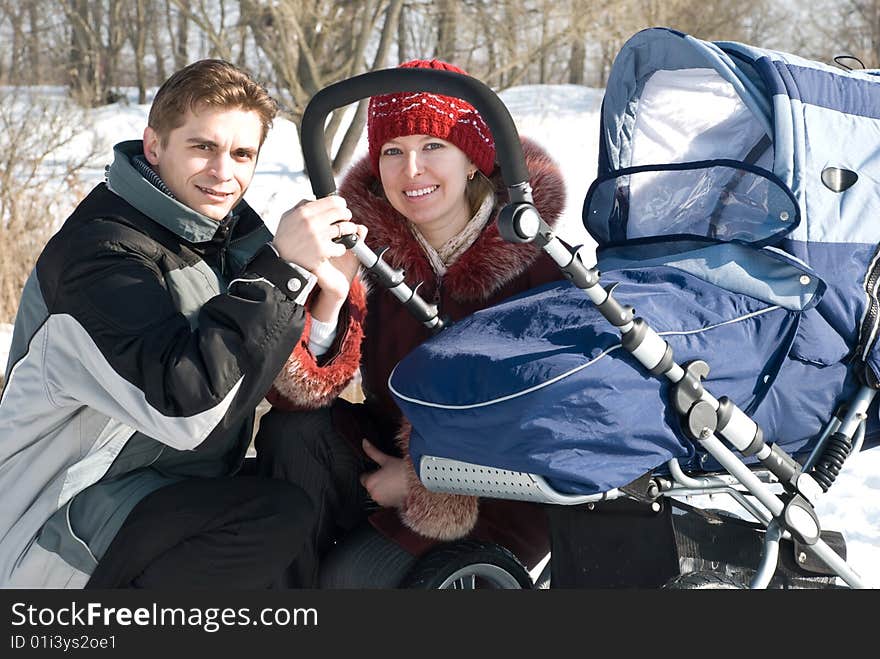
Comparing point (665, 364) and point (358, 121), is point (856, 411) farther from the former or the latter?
point (358, 121)

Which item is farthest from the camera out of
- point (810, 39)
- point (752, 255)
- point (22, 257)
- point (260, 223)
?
point (810, 39)

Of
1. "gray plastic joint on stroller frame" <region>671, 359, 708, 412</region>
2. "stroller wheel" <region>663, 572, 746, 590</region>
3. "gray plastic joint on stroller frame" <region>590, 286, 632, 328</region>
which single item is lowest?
"stroller wheel" <region>663, 572, 746, 590</region>

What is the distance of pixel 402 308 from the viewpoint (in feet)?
9.55

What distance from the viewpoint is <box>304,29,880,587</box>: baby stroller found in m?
2.10

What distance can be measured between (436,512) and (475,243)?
27.3 inches

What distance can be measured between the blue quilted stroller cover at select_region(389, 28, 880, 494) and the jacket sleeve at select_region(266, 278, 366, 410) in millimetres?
385

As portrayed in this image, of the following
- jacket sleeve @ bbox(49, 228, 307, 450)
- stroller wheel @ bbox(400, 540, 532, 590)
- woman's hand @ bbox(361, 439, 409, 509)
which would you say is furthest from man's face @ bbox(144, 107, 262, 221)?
stroller wheel @ bbox(400, 540, 532, 590)

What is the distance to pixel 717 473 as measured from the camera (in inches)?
94.5

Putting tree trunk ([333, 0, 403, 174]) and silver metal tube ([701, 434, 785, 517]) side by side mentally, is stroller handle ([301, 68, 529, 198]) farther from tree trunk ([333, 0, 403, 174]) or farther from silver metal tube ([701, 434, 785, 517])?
tree trunk ([333, 0, 403, 174])

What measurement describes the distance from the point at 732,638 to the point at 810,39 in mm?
20163

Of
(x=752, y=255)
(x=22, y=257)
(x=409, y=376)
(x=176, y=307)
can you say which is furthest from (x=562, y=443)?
(x=22, y=257)

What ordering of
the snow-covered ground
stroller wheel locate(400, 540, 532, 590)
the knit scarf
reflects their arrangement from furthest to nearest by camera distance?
the snow-covered ground, the knit scarf, stroller wheel locate(400, 540, 532, 590)

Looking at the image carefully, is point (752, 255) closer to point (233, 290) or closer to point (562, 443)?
point (562, 443)

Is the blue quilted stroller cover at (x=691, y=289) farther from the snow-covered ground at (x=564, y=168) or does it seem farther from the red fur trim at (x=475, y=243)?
the snow-covered ground at (x=564, y=168)
